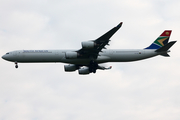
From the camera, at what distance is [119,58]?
57.0 meters

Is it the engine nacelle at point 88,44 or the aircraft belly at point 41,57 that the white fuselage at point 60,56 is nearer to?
the aircraft belly at point 41,57

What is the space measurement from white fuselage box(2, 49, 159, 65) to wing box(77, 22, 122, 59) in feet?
3.88

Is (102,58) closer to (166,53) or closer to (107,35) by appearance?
(107,35)

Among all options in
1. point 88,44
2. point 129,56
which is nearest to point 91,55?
point 88,44

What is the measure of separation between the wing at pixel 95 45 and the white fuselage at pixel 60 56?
118 centimetres

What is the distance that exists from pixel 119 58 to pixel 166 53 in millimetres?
Answer: 7998

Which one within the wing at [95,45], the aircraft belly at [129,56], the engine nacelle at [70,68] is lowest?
the engine nacelle at [70,68]

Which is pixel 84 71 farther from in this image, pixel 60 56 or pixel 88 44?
pixel 88 44

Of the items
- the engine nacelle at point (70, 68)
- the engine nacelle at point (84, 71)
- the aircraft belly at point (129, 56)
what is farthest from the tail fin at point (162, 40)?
the engine nacelle at point (70, 68)

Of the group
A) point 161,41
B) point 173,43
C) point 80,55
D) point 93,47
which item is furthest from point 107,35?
point 161,41

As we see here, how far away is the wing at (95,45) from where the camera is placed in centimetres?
5031

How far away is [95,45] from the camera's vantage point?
52.0 metres

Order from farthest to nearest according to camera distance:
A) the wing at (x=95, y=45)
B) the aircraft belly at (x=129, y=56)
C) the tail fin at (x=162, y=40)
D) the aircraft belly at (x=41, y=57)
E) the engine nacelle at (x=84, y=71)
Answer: the tail fin at (x=162, y=40) < the engine nacelle at (x=84, y=71) < the aircraft belly at (x=129, y=56) < the aircraft belly at (x=41, y=57) < the wing at (x=95, y=45)

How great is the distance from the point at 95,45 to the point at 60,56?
22.4ft
